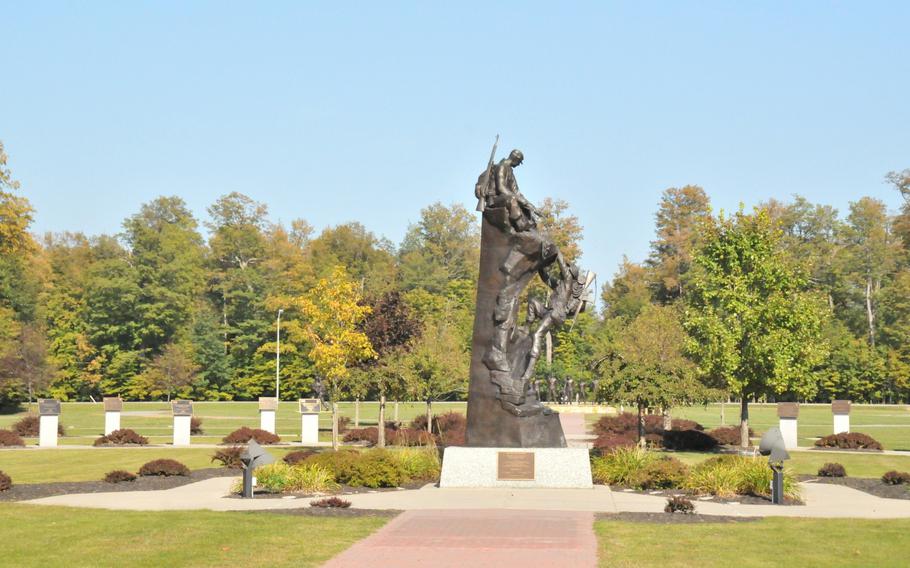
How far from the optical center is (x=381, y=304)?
43.0 metres

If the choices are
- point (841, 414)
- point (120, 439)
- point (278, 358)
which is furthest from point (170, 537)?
point (278, 358)

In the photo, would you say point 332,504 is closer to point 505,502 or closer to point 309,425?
point 505,502

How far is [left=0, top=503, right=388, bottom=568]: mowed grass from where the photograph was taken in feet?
47.3

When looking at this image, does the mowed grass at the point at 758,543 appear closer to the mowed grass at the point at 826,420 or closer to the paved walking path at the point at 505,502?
the paved walking path at the point at 505,502

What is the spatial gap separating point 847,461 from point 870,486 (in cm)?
824

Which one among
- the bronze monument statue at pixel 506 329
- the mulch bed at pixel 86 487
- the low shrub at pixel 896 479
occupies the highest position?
the bronze monument statue at pixel 506 329

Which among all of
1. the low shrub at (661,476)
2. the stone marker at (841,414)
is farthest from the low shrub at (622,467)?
the stone marker at (841,414)

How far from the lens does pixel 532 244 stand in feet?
77.9

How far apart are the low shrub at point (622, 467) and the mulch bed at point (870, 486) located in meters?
4.35

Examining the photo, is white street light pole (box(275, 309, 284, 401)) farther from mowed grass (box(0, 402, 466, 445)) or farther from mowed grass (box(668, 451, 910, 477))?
mowed grass (box(668, 451, 910, 477))

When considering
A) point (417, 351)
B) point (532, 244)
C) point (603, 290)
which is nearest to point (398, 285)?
point (603, 290)

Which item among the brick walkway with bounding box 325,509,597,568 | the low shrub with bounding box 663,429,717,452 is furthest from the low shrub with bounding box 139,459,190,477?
the low shrub with bounding box 663,429,717,452

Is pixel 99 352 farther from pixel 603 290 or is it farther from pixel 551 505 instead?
pixel 551 505

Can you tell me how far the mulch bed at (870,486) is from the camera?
22.9 metres
